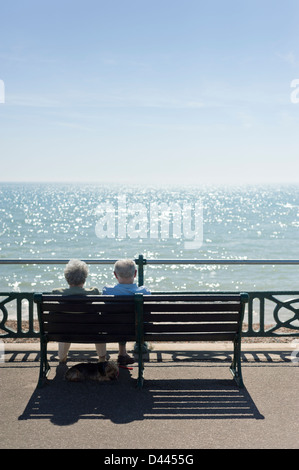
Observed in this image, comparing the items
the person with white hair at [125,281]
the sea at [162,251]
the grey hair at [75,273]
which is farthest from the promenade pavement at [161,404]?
the sea at [162,251]

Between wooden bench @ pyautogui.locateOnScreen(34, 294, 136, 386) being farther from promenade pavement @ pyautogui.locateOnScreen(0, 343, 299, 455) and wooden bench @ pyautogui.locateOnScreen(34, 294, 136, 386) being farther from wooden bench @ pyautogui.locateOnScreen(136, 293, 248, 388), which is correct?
promenade pavement @ pyautogui.locateOnScreen(0, 343, 299, 455)

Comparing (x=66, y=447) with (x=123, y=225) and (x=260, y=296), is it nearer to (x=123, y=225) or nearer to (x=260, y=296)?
(x=260, y=296)

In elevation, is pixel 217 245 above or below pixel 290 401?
below

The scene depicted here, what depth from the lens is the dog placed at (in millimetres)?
5124

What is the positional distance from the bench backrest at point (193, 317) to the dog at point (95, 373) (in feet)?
1.45

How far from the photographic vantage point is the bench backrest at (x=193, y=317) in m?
5.07

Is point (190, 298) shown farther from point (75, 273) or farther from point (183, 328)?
point (75, 273)

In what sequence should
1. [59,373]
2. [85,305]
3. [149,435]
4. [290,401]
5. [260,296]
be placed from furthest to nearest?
[260,296] < [59,373] < [85,305] < [290,401] < [149,435]

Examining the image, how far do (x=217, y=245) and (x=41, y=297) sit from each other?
147 feet

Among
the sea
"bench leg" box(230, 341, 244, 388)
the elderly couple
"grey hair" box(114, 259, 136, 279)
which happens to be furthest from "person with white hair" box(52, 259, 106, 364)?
"bench leg" box(230, 341, 244, 388)

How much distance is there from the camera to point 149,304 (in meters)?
5.07

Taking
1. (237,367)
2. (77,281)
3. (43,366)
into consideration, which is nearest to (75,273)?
(77,281)
